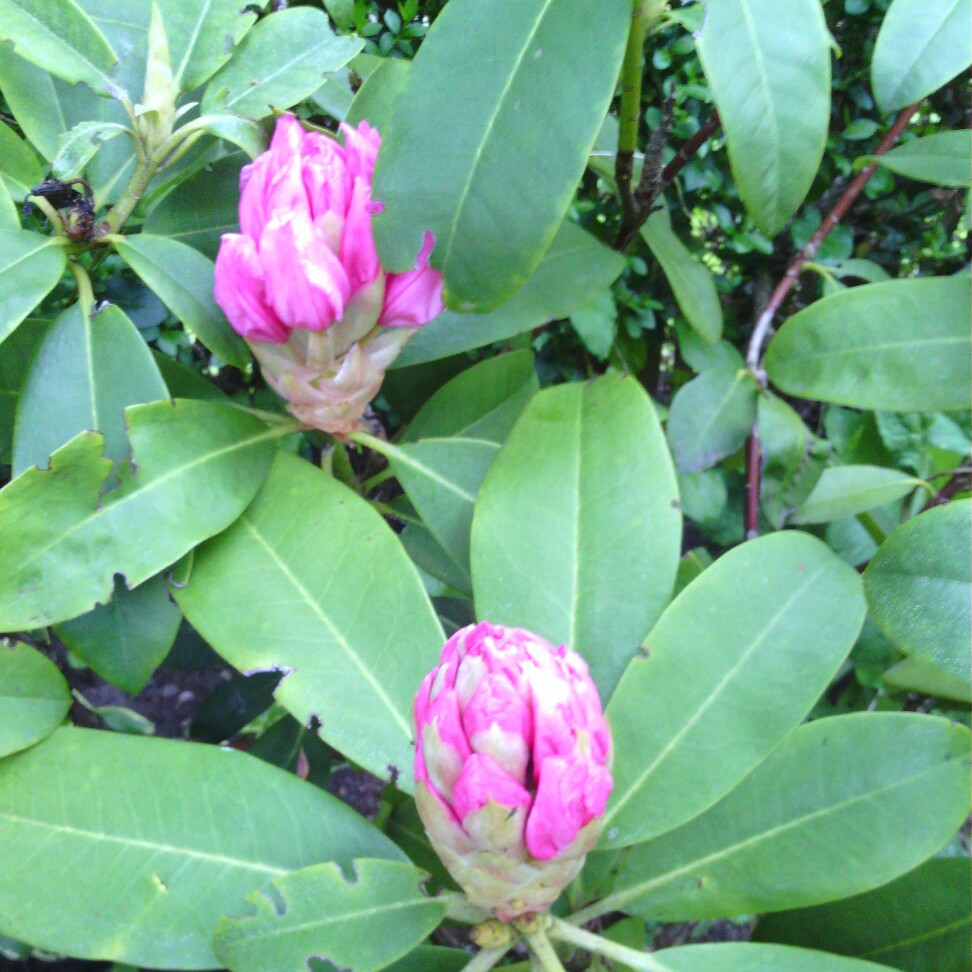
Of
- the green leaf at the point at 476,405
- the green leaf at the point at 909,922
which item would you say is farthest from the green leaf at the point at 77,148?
the green leaf at the point at 909,922

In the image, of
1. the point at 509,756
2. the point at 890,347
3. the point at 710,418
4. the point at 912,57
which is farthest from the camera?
the point at 710,418

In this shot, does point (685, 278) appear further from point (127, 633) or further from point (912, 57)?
point (127, 633)

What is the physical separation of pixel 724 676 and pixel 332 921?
0.35m

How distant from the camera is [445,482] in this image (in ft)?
2.60

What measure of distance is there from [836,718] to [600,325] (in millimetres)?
674

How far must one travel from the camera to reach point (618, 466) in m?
0.73

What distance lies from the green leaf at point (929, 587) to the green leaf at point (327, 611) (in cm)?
38

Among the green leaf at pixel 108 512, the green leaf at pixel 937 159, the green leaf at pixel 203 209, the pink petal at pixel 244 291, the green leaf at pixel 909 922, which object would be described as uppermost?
the green leaf at pixel 203 209

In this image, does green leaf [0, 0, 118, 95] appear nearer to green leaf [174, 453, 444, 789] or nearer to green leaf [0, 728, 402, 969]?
green leaf [174, 453, 444, 789]

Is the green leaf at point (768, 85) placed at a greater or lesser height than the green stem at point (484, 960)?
greater

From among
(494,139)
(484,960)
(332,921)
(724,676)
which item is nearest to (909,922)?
(724,676)

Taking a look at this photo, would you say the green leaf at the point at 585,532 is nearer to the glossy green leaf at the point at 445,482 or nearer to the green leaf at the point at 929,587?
the glossy green leaf at the point at 445,482

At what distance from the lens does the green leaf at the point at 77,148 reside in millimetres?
612

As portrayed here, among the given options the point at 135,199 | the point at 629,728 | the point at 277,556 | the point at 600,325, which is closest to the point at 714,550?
the point at 600,325
